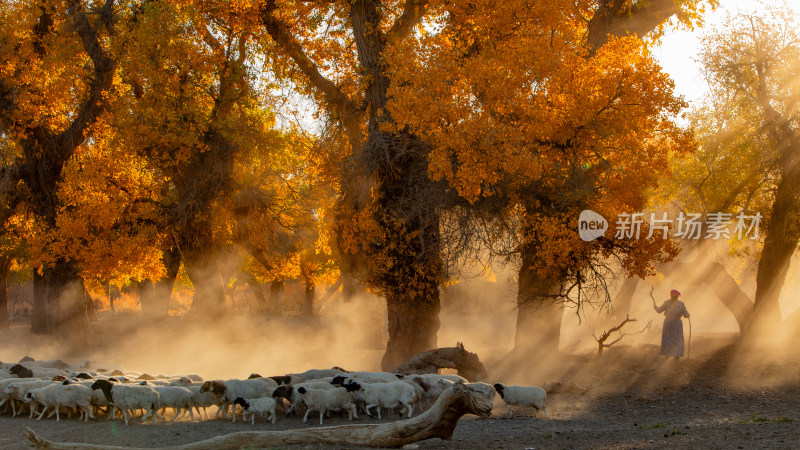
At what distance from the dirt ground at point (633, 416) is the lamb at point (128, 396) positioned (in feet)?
1.17

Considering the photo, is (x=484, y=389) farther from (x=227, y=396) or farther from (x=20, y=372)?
(x=20, y=372)

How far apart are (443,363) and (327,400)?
4823mm

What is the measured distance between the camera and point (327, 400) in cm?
1294

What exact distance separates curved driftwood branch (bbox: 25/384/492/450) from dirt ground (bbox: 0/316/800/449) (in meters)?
0.32

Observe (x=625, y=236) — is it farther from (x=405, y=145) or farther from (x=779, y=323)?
(x=779, y=323)

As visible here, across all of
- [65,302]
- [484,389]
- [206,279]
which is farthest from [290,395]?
[65,302]

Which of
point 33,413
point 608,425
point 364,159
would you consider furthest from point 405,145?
point 33,413

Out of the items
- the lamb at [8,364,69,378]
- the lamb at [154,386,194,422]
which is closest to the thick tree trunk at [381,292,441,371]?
the lamb at [154,386,194,422]

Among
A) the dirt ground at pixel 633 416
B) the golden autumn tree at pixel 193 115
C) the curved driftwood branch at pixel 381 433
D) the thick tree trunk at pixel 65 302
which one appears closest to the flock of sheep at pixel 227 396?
the dirt ground at pixel 633 416

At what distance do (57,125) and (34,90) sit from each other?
180 centimetres

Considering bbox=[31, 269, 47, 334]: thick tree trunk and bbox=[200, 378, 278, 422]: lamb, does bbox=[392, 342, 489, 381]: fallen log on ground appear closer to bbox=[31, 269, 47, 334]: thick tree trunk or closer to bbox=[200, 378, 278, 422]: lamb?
bbox=[200, 378, 278, 422]: lamb

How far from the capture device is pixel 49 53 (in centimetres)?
2455

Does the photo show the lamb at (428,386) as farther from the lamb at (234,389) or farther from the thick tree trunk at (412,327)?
the thick tree trunk at (412,327)

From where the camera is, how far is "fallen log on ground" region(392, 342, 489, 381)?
1717 cm
